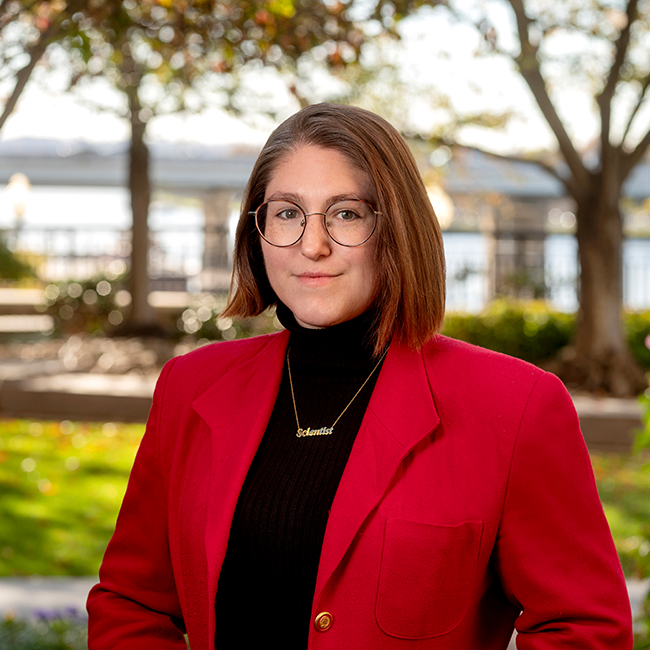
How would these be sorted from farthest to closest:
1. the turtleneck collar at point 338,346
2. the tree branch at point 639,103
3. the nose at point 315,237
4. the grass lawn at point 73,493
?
the tree branch at point 639,103
the grass lawn at point 73,493
the turtleneck collar at point 338,346
the nose at point 315,237

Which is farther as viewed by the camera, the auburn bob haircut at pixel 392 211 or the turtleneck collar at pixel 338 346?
the turtleneck collar at pixel 338 346

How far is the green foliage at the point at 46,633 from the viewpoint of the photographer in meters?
3.36

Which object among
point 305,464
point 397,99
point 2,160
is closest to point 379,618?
point 305,464

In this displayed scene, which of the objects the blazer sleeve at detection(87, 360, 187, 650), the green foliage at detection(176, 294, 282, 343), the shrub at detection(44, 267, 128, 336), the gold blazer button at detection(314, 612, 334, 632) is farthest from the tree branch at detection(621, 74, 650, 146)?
the gold blazer button at detection(314, 612, 334, 632)

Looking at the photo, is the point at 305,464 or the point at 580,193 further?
the point at 580,193

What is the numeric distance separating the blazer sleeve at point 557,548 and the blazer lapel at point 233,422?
1.91 feet

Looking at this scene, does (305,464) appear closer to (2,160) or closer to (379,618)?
(379,618)

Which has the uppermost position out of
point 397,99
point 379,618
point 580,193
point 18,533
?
point 397,99

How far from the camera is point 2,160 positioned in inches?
976

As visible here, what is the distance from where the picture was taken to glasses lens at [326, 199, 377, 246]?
1.75 meters

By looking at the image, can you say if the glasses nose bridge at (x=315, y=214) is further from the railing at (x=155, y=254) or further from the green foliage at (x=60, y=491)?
the railing at (x=155, y=254)

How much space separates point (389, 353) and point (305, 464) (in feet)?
1.04

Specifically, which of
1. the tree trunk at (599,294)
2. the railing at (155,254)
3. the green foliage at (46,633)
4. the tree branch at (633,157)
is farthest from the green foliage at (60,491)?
the railing at (155,254)

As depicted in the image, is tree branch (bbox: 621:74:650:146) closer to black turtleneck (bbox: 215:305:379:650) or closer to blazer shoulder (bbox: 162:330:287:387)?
blazer shoulder (bbox: 162:330:287:387)
